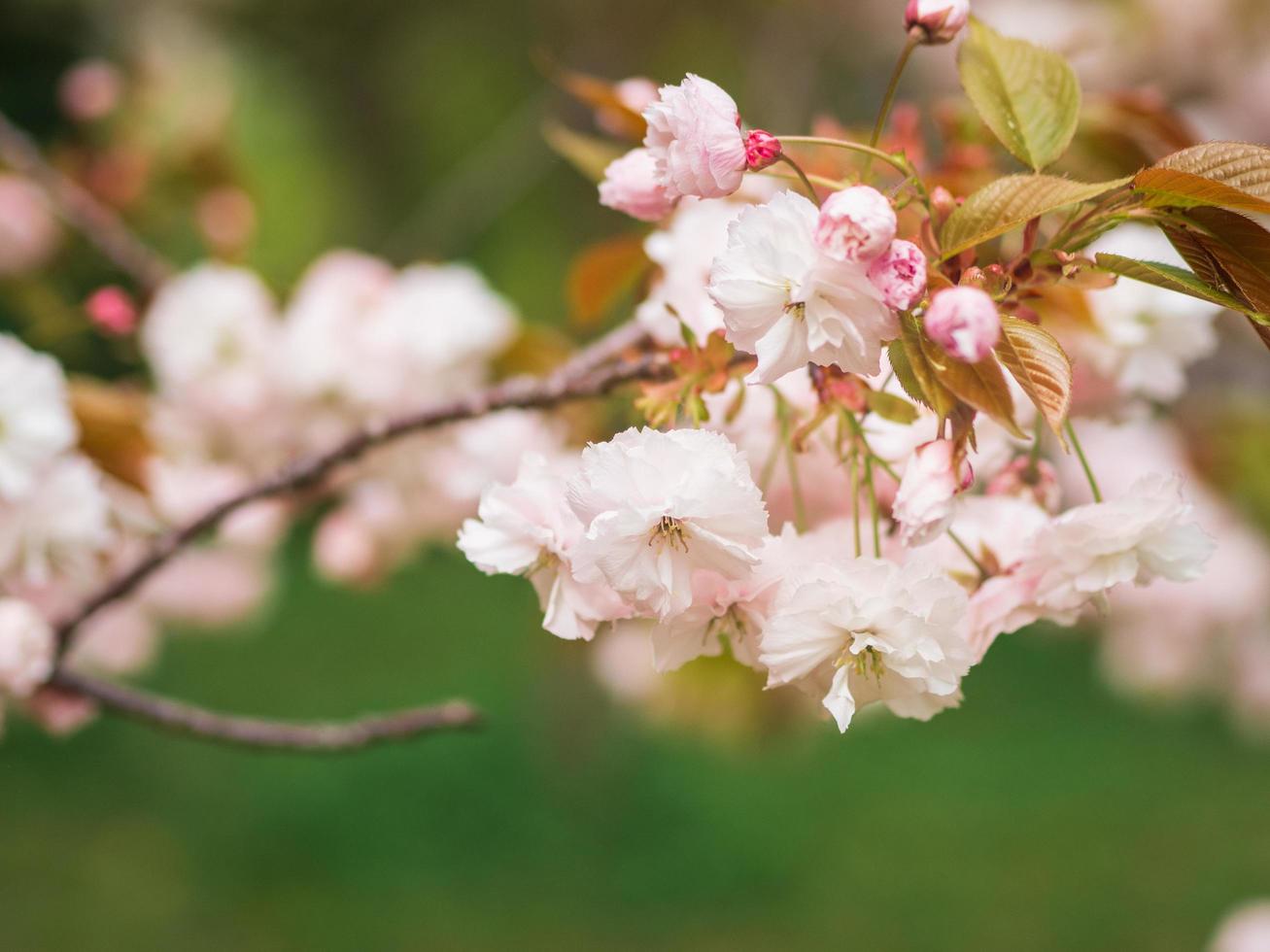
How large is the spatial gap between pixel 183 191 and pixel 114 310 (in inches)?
19.3

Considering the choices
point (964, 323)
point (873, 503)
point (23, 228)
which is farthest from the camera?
point (23, 228)

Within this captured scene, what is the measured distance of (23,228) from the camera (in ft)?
4.10

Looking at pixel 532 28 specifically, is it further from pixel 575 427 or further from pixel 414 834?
pixel 575 427

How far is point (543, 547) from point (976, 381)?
160 mm

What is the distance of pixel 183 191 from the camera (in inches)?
52.4

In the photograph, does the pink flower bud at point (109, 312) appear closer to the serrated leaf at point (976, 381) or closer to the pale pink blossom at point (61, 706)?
the pale pink blossom at point (61, 706)

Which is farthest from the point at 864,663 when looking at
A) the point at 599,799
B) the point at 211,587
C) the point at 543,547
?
the point at 599,799

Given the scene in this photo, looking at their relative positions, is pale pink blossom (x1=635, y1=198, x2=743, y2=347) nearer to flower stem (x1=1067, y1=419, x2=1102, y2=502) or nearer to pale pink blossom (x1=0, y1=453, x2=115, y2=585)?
flower stem (x1=1067, y1=419, x2=1102, y2=502)

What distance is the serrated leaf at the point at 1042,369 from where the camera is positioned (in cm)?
35

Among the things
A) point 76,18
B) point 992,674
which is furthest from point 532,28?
point 992,674

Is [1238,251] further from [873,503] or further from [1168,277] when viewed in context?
[873,503]

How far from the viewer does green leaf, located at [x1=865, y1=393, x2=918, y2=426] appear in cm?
43

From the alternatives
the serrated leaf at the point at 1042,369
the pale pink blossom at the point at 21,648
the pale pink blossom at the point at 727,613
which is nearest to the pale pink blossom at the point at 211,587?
the pale pink blossom at the point at 21,648

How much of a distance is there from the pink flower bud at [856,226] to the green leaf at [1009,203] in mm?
50
